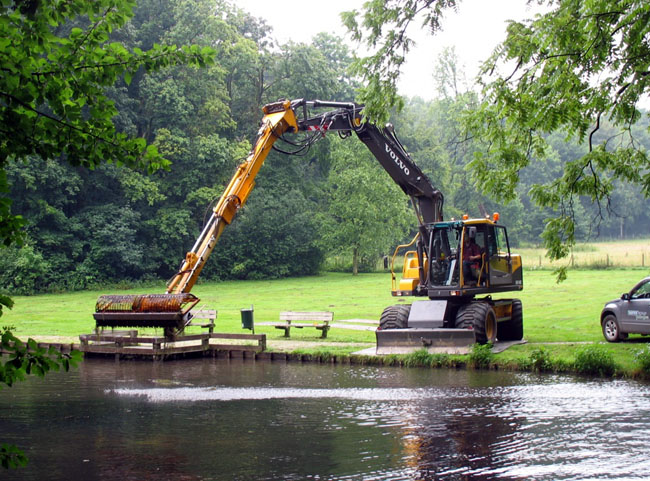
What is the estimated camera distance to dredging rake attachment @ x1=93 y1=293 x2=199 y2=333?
19031 millimetres

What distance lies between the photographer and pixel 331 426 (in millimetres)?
12023

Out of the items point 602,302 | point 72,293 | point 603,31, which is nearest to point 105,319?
point 603,31

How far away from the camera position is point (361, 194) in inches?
2304

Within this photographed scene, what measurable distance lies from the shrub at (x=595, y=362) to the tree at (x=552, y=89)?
3.62 metres

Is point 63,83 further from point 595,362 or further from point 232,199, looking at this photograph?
point 232,199

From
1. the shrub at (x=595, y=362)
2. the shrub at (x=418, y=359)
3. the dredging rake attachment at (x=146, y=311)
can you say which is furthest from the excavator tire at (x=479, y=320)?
the dredging rake attachment at (x=146, y=311)

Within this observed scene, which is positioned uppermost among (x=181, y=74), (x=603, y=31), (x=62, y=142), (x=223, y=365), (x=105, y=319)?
(x=181, y=74)

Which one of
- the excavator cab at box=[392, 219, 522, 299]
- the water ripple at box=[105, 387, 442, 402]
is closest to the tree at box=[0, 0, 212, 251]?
the water ripple at box=[105, 387, 442, 402]

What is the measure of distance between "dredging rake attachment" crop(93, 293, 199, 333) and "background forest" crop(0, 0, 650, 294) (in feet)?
93.4

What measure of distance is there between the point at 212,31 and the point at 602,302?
3674cm

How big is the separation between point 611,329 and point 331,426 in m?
Result: 10.6

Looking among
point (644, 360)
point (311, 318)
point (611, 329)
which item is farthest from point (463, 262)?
point (311, 318)

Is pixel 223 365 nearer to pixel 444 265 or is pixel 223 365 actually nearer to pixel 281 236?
pixel 444 265

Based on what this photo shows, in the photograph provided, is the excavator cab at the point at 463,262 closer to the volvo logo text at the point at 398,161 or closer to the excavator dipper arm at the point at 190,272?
the volvo logo text at the point at 398,161
